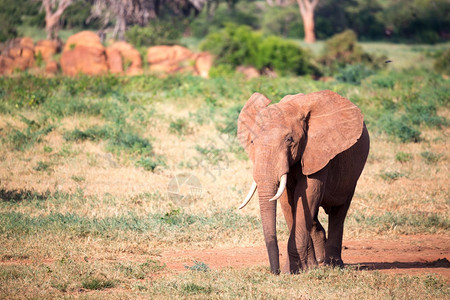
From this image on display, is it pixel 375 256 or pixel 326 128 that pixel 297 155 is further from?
pixel 375 256

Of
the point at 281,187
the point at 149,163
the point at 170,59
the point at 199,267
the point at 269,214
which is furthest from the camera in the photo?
the point at 170,59

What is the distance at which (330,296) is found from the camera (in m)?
5.57

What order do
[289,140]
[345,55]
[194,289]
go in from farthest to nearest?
[345,55] → [194,289] → [289,140]

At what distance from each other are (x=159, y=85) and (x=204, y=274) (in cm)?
1296

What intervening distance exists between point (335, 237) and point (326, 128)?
1381 millimetres

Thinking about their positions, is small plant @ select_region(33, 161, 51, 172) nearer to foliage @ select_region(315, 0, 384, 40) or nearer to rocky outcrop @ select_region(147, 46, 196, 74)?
rocky outcrop @ select_region(147, 46, 196, 74)

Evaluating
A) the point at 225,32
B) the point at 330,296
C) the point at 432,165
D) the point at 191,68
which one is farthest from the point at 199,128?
the point at 225,32

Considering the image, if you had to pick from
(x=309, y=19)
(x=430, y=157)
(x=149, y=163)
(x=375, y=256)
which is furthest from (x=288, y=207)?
(x=309, y=19)

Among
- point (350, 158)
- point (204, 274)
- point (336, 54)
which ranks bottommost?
point (336, 54)

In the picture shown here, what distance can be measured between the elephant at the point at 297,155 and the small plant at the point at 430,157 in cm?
607

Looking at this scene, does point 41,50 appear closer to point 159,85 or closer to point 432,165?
point 159,85

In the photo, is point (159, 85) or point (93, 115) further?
point (159, 85)

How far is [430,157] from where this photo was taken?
11.9 metres

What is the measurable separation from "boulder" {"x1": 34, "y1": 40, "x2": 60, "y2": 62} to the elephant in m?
19.3
